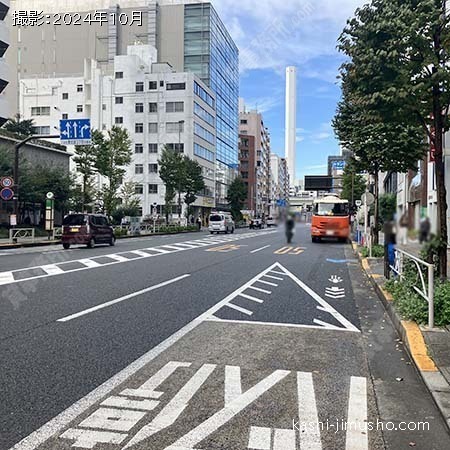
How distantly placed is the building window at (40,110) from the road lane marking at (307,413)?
272ft

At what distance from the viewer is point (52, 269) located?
14.7 meters

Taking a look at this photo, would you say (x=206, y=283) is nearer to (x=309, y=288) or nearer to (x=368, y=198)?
(x=309, y=288)

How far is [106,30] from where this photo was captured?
83312 millimetres

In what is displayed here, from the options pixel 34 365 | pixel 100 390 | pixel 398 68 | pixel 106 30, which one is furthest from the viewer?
pixel 106 30

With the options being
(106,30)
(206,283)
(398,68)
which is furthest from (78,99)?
(398,68)

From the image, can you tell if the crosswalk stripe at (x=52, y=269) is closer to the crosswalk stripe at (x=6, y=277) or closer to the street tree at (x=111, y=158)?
the crosswalk stripe at (x=6, y=277)

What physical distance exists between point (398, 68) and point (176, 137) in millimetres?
67521

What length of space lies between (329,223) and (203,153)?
7722 centimetres

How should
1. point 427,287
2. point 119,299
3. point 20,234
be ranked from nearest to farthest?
point 427,287 → point 119,299 → point 20,234

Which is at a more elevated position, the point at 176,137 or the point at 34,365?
the point at 176,137

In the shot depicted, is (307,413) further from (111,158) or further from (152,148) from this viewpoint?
(152,148)

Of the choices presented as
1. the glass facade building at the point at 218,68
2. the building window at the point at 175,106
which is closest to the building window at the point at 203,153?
the glass facade building at the point at 218,68

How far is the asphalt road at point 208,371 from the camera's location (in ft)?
12.3

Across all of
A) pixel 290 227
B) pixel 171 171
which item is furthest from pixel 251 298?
pixel 171 171
